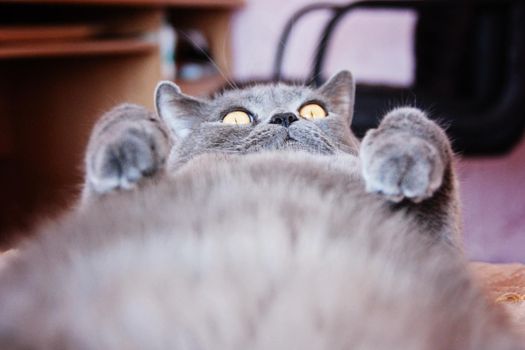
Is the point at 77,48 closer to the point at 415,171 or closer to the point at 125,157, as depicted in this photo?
the point at 125,157

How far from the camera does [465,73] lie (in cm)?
201

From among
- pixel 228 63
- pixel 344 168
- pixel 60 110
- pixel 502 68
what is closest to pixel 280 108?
→ pixel 344 168

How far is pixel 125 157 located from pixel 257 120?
0.37 metres

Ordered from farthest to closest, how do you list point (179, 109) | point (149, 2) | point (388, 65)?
point (388, 65)
point (149, 2)
point (179, 109)

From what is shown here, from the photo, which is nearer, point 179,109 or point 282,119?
point 282,119

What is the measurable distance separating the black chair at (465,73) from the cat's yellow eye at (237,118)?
74 centimetres

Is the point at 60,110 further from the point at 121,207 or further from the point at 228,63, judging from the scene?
the point at 121,207

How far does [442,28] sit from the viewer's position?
6.54 ft

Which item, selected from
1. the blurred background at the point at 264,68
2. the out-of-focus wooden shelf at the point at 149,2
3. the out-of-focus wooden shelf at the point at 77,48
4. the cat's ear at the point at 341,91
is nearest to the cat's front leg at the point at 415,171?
the cat's ear at the point at 341,91

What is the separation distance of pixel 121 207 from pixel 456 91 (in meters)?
1.51

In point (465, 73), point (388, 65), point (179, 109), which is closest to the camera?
point (179, 109)

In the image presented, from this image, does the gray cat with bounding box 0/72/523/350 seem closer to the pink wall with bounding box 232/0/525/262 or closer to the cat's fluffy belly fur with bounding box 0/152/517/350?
the cat's fluffy belly fur with bounding box 0/152/517/350

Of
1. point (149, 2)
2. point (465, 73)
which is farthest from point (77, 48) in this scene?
point (465, 73)

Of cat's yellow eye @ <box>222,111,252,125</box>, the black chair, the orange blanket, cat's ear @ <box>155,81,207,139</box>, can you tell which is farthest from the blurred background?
the orange blanket
